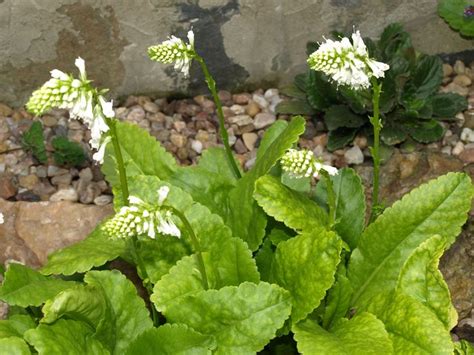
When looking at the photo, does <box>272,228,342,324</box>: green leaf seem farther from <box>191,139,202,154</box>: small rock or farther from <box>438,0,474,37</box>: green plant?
<box>438,0,474,37</box>: green plant

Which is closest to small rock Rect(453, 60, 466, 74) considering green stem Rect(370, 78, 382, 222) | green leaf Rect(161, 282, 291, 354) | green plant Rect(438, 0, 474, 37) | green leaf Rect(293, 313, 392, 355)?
green plant Rect(438, 0, 474, 37)

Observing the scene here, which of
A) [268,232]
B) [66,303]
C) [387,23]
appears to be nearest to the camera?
[66,303]

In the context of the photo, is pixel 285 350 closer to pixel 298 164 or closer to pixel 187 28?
pixel 298 164

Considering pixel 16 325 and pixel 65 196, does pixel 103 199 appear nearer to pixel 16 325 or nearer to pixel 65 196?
pixel 65 196

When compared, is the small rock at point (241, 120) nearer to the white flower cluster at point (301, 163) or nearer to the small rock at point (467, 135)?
the small rock at point (467, 135)

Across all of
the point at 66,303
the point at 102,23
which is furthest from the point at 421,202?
the point at 102,23

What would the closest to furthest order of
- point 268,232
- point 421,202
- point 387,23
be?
point 421,202
point 268,232
point 387,23

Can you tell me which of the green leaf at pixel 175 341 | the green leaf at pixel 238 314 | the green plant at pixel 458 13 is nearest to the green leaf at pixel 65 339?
the green leaf at pixel 175 341

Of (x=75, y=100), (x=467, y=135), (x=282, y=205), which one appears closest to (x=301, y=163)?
(x=282, y=205)
